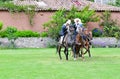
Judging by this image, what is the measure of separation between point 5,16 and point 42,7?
15.0 feet

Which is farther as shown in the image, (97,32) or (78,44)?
(97,32)

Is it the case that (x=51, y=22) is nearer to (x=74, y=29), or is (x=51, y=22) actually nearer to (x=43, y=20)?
(x=43, y=20)

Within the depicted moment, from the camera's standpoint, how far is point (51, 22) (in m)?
46.8

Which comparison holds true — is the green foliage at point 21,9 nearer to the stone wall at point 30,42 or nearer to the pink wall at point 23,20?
the pink wall at point 23,20

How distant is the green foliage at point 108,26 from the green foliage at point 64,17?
3.89 ft

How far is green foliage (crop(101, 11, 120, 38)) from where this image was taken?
4874 cm

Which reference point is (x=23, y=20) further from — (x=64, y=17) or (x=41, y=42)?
(x=64, y=17)

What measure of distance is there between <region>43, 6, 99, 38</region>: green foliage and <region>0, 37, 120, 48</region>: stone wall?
83 cm

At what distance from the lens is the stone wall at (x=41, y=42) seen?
45.1 meters

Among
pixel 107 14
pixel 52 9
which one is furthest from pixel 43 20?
pixel 107 14

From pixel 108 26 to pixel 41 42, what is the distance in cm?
772

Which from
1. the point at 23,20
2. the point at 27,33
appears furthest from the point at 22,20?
the point at 27,33

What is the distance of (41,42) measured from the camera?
46188 mm

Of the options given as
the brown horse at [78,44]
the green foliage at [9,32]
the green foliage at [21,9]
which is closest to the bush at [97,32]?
the green foliage at [21,9]
